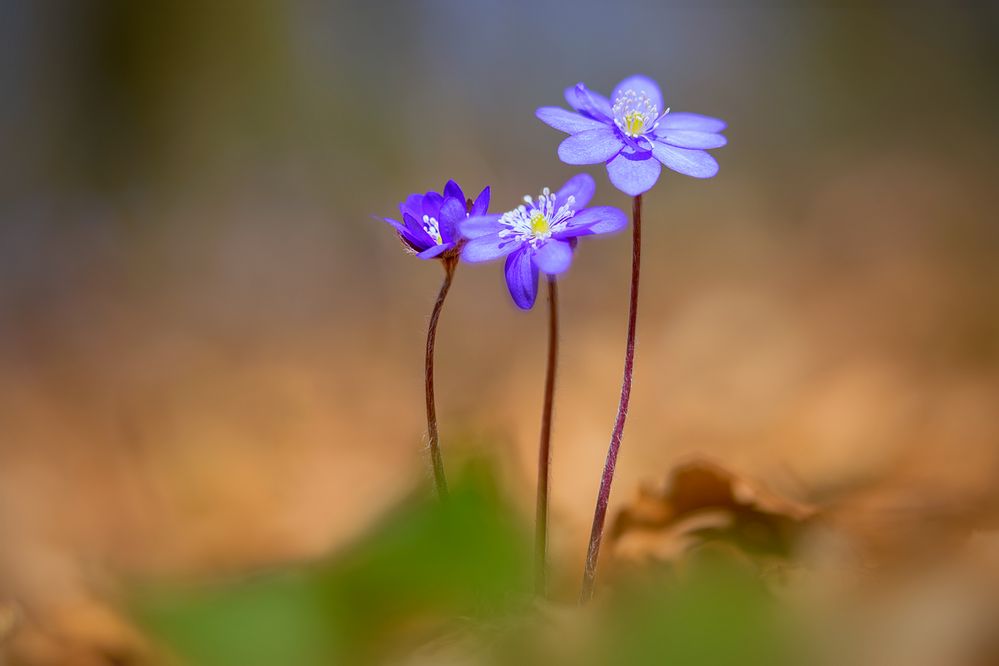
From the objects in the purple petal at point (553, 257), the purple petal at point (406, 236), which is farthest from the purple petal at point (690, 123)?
the purple petal at point (406, 236)

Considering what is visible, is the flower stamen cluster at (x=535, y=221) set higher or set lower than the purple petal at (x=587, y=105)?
lower

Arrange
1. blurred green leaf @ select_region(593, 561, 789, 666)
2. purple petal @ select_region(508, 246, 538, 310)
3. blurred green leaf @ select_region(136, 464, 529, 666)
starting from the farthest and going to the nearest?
purple petal @ select_region(508, 246, 538, 310) → blurred green leaf @ select_region(136, 464, 529, 666) → blurred green leaf @ select_region(593, 561, 789, 666)

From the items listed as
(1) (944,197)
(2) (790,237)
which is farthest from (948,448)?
(1) (944,197)

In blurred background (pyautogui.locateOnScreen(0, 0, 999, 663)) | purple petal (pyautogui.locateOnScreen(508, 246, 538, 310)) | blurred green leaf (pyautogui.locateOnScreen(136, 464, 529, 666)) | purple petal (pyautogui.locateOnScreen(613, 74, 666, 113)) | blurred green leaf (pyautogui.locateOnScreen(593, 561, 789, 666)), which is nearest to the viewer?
blurred green leaf (pyautogui.locateOnScreen(593, 561, 789, 666))

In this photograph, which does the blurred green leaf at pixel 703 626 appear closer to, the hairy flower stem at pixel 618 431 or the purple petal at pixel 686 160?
the hairy flower stem at pixel 618 431

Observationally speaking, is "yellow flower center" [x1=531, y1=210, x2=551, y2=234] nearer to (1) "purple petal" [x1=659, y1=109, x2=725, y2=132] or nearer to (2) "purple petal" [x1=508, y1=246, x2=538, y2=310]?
(2) "purple petal" [x1=508, y1=246, x2=538, y2=310]

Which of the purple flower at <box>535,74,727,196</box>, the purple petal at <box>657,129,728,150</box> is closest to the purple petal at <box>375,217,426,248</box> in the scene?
the purple flower at <box>535,74,727,196</box>
